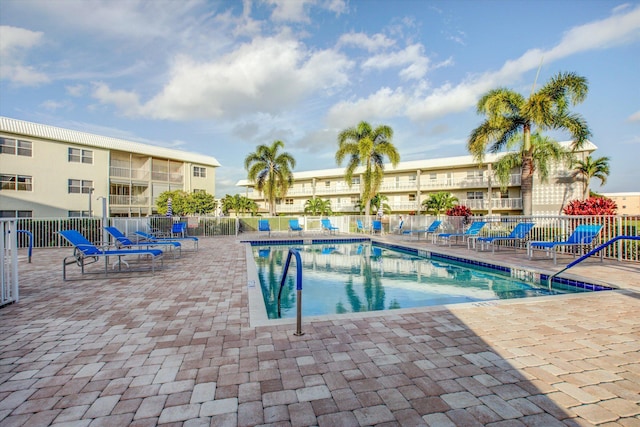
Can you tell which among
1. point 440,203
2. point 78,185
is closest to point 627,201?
point 440,203

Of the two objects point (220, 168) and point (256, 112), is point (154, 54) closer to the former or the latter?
point (256, 112)

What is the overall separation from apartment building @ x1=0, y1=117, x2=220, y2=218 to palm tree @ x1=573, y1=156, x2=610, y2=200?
119ft

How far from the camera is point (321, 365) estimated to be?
2.71 meters

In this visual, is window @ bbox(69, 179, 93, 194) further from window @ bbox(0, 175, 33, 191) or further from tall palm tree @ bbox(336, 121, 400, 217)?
tall palm tree @ bbox(336, 121, 400, 217)

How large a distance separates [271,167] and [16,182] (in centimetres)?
1747

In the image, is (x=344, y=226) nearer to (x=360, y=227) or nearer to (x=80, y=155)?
(x=360, y=227)

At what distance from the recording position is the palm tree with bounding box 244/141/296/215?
27734 mm

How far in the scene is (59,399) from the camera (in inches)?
88.2

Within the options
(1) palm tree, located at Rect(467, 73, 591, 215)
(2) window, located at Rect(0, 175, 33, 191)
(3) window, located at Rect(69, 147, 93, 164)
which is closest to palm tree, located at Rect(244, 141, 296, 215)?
(3) window, located at Rect(69, 147, 93, 164)

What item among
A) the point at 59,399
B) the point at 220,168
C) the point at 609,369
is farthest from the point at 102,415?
the point at 220,168

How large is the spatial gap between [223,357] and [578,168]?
114 feet

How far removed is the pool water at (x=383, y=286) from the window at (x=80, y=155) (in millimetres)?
22031

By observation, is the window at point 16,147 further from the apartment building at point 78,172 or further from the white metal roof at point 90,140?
the white metal roof at point 90,140

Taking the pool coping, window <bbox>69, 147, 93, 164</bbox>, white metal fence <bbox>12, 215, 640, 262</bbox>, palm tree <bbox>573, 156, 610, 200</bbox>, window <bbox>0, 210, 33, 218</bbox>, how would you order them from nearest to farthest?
the pool coping < white metal fence <bbox>12, 215, 640, 262</bbox> < window <bbox>0, 210, 33, 218</bbox> < window <bbox>69, 147, 93, 164</bbox> < palm tree <bbox>573, 156, 610, 200</bbox>
